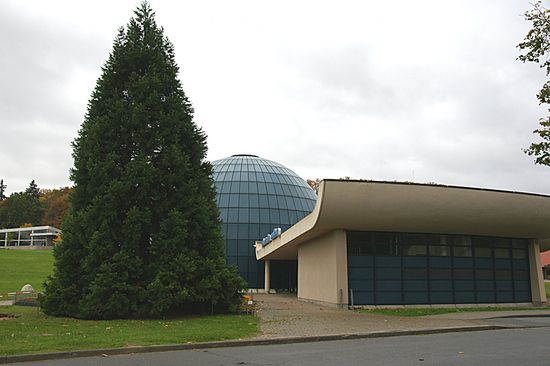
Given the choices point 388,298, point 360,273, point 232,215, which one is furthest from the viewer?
point 232,215

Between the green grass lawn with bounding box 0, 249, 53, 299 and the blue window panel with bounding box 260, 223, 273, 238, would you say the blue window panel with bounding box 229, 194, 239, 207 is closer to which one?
the blue window panel with bounding box 260, 223, 273, 238

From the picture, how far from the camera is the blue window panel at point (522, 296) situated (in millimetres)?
27172

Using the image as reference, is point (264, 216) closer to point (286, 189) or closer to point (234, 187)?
point (234, 187)

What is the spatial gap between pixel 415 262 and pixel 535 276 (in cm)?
827

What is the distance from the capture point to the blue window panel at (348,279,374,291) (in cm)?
2362

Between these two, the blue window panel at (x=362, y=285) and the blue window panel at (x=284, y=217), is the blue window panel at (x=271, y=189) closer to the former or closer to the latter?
the blue window panel at (x=284, y=217)

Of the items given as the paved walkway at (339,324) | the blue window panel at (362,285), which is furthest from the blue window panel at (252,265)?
the paved walkway at (339,324)

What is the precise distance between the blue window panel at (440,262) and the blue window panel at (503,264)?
11.4 feet

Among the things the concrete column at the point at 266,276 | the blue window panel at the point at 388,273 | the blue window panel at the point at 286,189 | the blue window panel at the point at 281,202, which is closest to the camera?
the blue window panel at the point at 388,273

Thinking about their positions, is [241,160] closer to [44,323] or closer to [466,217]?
[466,217]

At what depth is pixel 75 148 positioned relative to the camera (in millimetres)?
19312

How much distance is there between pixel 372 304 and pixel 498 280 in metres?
8.15

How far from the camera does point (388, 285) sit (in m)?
24.1

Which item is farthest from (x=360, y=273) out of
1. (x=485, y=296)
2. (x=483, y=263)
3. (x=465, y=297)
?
(x=485, y=296)
